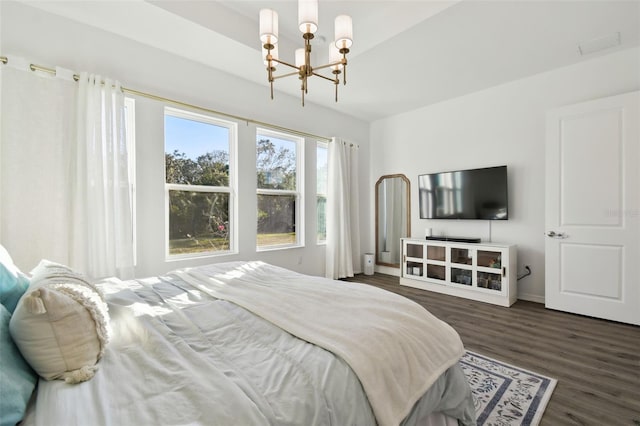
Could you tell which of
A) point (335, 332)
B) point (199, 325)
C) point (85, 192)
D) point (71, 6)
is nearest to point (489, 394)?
point (335, 332)

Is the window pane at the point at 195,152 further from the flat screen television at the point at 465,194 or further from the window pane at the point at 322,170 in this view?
the flat screen television at the point at 465,194

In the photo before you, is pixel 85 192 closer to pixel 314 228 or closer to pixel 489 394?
pixel 314 228

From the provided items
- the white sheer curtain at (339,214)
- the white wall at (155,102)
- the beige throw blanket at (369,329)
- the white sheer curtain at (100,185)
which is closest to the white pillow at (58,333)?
the beige throw blanket at (369,329)

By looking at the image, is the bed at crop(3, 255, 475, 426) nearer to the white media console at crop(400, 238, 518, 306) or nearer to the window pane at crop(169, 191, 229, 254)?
the window pane at crop(169, 191, 229, 254)

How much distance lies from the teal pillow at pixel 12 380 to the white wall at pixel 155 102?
1.93 meters

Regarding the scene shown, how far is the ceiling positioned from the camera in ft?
7.69

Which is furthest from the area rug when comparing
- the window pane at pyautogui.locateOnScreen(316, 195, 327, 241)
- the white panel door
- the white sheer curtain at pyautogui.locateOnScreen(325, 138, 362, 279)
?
the window pane at pyautogui.locateOnScreen(316, 195, 327, 241)

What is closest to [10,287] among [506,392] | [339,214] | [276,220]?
[506,392]

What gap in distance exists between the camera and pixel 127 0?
87.0 inches

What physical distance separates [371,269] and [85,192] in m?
4.06

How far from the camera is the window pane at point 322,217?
15.0ft

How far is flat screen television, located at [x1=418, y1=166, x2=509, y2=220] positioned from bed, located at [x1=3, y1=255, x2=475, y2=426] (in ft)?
9.62

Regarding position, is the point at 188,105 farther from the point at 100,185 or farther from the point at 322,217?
the point at 322,217

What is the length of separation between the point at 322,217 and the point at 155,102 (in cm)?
275
